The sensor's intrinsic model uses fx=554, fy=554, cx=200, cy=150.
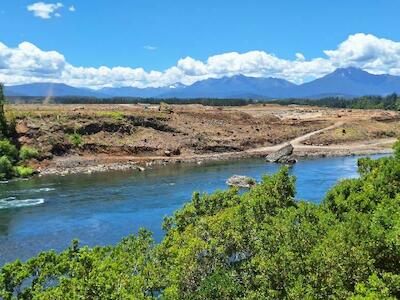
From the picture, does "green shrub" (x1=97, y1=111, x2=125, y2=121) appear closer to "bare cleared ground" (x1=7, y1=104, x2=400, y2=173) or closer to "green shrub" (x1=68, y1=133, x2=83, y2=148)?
"bare cleared ground" (x1=7, y1=104, x2=400, y2=173)

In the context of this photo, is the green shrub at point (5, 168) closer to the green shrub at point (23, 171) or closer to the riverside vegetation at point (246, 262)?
the green shrub at point (23, 171)

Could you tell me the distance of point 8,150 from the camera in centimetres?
9044

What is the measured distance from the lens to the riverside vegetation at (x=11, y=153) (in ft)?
278

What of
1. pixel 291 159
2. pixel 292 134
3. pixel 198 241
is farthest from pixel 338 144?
pixel 198 241

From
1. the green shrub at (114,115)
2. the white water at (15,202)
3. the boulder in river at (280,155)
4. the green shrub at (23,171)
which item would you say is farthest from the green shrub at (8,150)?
the boulder in river at (280,155)

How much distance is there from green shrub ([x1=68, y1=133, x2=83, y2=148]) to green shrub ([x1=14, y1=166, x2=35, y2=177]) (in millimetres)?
13930

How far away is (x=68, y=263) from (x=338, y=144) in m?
106

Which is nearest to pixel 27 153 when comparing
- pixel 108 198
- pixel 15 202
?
pixel 15 202

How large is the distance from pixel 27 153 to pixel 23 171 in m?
7.75

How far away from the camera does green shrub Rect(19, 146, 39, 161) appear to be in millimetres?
93188

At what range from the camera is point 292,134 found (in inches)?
5005

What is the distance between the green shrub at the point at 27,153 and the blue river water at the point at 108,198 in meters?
9.58

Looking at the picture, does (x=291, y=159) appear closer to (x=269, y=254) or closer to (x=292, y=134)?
(x=292, y=134)

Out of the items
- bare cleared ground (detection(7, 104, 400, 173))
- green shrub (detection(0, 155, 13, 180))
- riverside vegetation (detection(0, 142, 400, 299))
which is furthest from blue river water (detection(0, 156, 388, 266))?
riverside vegetation (detection(0, 142, 400, 299))
